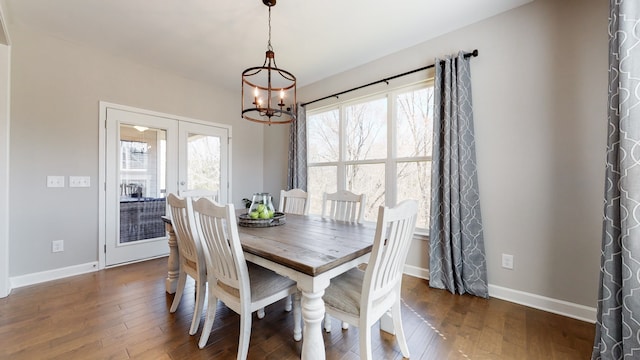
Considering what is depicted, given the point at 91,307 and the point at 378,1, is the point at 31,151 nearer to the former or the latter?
the point at 91,307

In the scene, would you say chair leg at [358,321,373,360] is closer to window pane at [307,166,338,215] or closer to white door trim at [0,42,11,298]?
window pane at [307,166,338,215]

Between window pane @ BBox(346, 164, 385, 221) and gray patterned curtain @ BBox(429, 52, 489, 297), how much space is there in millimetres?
829

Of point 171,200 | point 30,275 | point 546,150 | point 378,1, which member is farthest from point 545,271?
point 30,275

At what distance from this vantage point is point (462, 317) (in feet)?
6.35

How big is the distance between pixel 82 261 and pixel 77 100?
1.77 meters

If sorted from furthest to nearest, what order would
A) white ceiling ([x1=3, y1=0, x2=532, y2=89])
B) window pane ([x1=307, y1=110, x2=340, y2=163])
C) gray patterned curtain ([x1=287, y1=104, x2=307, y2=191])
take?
gray patterned curtain ([x1=287, y1=104, x2=307, y2=191]) < window pane ([x1=307, y1=110, x2=340, y2=163]) < white ceiling ([x1=3, y1=0, x2=532, y2=89])

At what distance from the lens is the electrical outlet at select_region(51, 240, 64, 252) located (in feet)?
8.70

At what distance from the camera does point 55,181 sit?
2.64 meters

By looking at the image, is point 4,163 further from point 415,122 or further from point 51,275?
point 415,122

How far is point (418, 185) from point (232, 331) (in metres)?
2.25

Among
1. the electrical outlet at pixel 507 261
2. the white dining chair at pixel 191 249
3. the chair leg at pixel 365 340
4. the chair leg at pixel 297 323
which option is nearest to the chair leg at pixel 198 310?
the white dining chair at pixel 191 249

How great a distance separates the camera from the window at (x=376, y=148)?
9.21 ft

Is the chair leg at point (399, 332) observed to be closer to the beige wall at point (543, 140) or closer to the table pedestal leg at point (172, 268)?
the beige wall at point (543, 140)

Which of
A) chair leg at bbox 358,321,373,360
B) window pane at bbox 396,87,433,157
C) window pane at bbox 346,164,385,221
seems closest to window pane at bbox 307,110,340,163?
window pane at bbox 346,164,385,221
